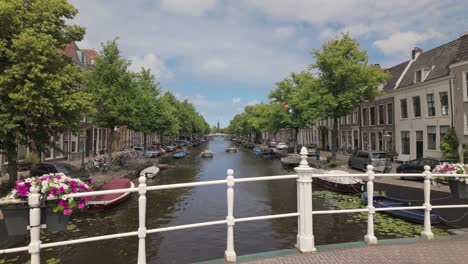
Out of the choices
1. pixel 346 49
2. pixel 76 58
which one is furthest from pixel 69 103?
pixel 76 58

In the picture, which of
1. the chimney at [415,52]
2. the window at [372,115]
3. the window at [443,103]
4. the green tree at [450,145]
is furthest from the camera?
the window at [372,115]

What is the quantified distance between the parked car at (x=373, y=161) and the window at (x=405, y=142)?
Answer: 7680 millimetres

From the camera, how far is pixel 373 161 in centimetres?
2528

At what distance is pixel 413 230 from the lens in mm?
11617

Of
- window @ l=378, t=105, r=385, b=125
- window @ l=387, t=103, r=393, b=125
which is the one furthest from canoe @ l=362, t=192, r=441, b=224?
window @ l=378, t=105, r=385, b=125

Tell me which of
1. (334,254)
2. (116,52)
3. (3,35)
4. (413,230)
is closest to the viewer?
(334,254)

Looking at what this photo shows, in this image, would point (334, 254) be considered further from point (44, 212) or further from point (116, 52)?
point (116, 52)

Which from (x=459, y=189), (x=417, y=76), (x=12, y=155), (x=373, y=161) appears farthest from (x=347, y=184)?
(x=417, y=76)

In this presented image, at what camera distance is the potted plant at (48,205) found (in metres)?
4.46

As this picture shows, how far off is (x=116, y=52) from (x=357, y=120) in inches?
1302

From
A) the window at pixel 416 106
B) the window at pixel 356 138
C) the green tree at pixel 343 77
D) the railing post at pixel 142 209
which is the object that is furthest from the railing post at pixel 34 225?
the window at pixel 356 138

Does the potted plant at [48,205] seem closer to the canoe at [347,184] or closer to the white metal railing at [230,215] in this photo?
the white metal railing at [230,215]

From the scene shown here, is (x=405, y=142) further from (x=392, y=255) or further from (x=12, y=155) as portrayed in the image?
(x=12, y=155)

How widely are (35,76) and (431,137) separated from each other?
106 feet
